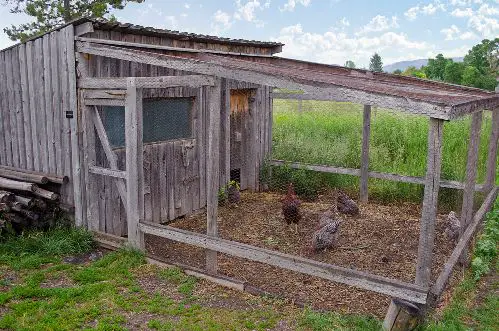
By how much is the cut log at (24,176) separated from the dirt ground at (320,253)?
1849 millimetres

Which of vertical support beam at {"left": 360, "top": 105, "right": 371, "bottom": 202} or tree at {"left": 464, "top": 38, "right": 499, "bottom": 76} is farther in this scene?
tree at {"left": 464, "top": 38, "right": 499, "bottom": 76}

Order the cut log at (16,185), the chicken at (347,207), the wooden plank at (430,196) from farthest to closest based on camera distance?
the chicken at (347,207)
the cut log at (16,185)
the wooden plank at (430,196)

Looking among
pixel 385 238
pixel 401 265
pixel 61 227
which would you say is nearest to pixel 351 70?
pixel 385 238

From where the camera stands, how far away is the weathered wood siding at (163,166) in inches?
302

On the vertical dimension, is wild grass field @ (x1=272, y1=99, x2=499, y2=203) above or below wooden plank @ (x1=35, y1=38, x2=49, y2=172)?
below

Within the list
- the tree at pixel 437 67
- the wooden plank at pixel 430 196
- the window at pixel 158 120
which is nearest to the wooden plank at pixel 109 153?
the window at pixel 158 120

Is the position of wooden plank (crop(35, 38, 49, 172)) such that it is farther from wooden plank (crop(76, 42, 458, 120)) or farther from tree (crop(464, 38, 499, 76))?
tree (crop(464, 38, 499, 76))

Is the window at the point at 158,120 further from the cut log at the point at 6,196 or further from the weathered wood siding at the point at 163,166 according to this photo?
the cut log at the point at 6,196

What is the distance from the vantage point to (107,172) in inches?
283

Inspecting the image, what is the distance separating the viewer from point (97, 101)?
7082 millimetres

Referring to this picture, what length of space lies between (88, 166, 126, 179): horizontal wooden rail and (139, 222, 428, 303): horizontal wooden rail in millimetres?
833

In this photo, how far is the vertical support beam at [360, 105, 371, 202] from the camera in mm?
10156

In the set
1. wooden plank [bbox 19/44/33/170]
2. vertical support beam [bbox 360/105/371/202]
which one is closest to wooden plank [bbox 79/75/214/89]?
wooden plank [bbox 19/44/33/170]

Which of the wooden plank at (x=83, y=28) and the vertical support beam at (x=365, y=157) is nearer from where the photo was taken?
the wooden plank at (x=83, y=28)
